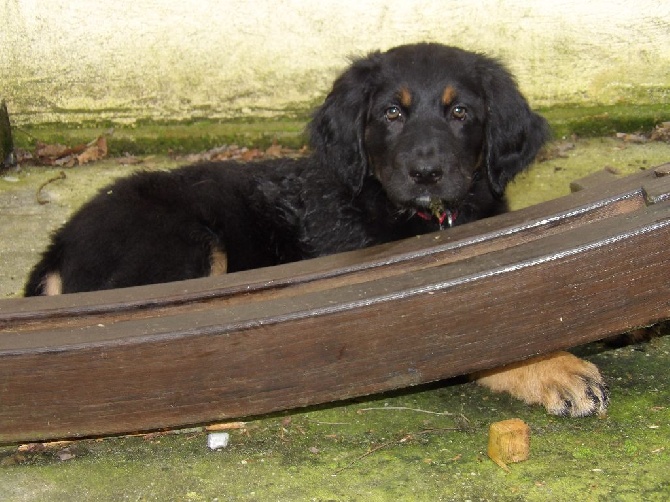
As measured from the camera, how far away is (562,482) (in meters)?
2.86

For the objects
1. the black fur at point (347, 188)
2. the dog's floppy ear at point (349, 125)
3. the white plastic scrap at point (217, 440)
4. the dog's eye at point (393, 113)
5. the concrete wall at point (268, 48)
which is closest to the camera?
the white plastic scrap at point (217, 440)

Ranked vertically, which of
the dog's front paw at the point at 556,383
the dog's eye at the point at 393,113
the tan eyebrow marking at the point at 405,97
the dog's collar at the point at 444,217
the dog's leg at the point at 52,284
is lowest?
the dog's leg at the point at 52,284

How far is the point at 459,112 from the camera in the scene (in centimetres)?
406

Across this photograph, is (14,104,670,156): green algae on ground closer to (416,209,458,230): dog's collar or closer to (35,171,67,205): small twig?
(35,171,67,205): small twig

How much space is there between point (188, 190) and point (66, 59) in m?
2.03

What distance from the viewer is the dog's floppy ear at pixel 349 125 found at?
4242mm

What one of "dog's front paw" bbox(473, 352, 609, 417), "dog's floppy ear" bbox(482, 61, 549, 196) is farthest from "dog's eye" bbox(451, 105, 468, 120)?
"dog's front paw" bbox(473, 352, 609, 417)

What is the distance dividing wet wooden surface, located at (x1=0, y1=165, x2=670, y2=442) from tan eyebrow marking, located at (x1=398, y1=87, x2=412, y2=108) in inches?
48.1

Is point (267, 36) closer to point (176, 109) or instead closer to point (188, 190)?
point (176, 109)

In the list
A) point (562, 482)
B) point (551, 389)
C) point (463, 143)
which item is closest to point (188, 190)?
point (463, 143)

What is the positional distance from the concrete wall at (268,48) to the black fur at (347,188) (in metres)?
1.58

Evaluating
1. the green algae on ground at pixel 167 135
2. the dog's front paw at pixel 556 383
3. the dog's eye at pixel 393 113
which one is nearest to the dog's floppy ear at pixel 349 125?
the dog's eye at pixel 393 113

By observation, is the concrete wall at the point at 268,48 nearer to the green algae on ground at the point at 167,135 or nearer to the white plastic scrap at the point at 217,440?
the green algae on ground at the point at 167,135

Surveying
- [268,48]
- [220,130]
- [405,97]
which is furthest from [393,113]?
[220,130]
